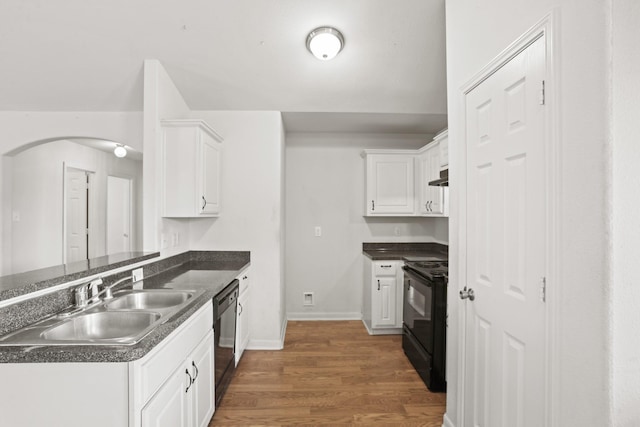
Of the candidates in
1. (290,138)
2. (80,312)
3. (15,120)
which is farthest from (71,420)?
(290,138)

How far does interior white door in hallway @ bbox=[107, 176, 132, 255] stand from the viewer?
501cm

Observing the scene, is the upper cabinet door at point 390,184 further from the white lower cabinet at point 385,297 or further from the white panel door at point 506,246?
the white panel door at point 506,246

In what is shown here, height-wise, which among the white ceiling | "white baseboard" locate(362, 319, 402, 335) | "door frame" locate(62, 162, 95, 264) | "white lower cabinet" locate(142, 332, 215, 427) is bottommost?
"white baseboard" locate(362, 319, 402, 335)

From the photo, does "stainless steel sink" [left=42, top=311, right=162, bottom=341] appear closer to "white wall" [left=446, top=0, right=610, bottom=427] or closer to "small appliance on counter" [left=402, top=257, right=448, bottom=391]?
"white wall" [left=446, top=0, right=610, bottom=427]

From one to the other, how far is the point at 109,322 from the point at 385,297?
2768mm

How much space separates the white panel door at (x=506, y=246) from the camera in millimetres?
1296

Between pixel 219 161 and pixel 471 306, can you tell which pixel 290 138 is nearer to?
pixel 219 161

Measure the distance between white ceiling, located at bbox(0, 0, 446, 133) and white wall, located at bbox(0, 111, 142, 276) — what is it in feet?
0.27

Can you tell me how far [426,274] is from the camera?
273cm

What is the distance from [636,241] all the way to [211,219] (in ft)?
10.4

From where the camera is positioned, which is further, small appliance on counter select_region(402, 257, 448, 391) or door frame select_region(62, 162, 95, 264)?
door frame select_region(62, 162, 95, 264)

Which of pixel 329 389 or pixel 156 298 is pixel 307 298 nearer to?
pixel 329 389

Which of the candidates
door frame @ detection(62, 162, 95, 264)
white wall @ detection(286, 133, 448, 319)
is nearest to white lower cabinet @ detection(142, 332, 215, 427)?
white wall @ detection(286, 133, 448, 319)

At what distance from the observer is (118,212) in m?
5.14
